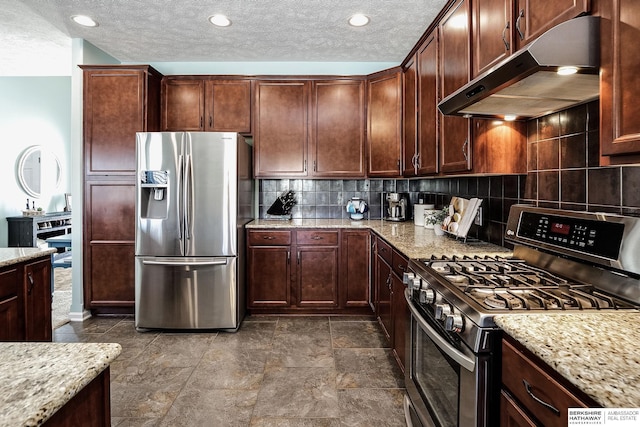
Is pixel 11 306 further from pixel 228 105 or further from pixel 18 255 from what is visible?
pixel 228 105

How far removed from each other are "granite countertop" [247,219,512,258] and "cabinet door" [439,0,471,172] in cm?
48

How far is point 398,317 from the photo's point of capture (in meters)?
2.33

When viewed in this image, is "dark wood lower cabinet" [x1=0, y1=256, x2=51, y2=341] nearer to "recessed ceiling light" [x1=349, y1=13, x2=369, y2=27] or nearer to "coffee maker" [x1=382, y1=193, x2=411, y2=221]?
"recessed ceiling light" [x1=349, y1=13, x2=369, y2=27]

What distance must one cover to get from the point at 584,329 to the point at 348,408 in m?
1.45

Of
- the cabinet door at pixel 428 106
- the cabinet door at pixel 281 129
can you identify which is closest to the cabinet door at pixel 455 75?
the cabinet door at pixel 428 106

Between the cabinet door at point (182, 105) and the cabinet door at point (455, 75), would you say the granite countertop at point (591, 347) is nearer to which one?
the cabinet door at point (455, 75)

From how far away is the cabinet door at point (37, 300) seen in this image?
7.11 feet

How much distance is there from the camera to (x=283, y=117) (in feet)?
12.1

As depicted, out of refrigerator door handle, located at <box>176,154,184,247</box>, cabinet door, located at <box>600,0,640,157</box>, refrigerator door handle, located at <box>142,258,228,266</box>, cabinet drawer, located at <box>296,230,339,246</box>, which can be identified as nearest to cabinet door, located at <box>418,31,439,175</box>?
cabinet drawer, located at <box>296,230,339,246</box>

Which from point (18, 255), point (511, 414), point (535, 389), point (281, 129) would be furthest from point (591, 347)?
point (281, 129)

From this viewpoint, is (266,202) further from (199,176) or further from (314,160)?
(199,176)

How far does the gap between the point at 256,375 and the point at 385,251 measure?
1263 mm

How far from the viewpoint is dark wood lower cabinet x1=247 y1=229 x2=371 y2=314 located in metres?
3.44

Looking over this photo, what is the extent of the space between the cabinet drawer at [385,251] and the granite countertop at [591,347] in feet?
4.97
